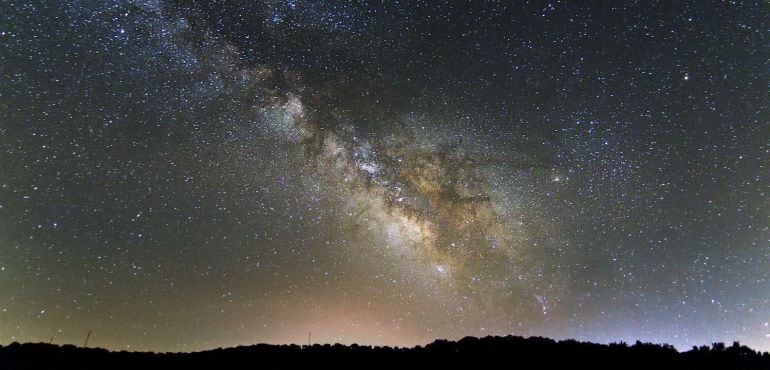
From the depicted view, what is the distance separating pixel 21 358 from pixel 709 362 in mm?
30753

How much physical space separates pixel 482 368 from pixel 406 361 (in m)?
3.52

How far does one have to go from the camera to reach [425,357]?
63.0 ft

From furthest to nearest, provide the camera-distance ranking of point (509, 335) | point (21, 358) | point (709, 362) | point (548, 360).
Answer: point (509, 335), point (21, 358), point (548, 360), point (709, 362)

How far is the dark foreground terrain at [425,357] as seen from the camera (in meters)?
16.5

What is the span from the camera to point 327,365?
18.5 metres

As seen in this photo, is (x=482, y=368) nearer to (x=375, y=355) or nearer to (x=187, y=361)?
(x=375, y=355)

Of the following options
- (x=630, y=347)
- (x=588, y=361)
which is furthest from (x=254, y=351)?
(x=630, y=347)

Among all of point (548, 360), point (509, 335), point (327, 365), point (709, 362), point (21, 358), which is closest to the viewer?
point (709, 362)

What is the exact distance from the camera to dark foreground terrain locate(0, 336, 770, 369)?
16516 millimetres

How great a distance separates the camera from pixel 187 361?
63.4 feet

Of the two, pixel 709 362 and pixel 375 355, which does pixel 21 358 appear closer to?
pixel 375 355

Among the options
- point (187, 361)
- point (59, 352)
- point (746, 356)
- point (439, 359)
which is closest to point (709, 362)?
point (746, 356)

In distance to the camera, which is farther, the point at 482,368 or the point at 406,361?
the point at 406,361

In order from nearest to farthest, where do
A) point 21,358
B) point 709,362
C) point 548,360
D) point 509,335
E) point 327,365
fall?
point 709,362, point 548,360, point 327,365, point 21,358, point 509,335
